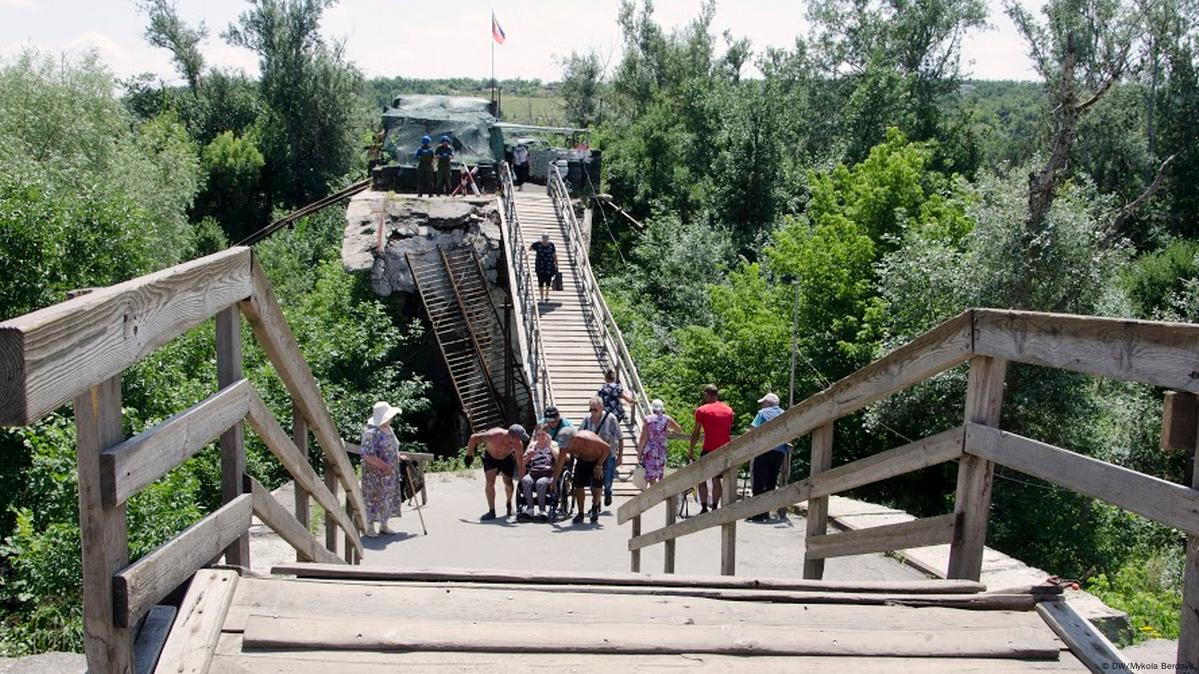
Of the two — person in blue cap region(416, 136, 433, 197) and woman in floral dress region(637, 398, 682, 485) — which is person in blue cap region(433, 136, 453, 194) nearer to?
person in blue cap region(416, 136, 433, 197)

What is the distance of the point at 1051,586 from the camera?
11.4 ft

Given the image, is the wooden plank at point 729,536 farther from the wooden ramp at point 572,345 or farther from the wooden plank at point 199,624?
the wooden ramp at point 572,345

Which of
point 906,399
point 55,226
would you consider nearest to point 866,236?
point 906,399

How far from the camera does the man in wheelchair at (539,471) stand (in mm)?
Answer: 11352

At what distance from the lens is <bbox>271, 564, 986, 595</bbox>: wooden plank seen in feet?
11.9

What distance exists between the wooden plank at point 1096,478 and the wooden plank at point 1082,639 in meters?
0.45

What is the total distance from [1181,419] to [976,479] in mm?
1083

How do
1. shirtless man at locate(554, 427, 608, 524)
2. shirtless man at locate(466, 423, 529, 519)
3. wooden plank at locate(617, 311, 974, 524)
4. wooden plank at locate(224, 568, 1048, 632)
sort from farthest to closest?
1. shirtless man at locate(466, 423, 529, 519)
2. shirtless man at locate(554, 427, 608, 524)
3. wooden plank at locate(617, 311, 974, 524)
4. wooden plank at locate(224, 568, 1048, 632)

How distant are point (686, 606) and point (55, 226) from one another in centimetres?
1565

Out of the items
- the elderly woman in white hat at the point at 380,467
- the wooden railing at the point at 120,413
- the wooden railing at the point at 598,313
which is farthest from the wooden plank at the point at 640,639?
the wooden railing at the point at 598,313

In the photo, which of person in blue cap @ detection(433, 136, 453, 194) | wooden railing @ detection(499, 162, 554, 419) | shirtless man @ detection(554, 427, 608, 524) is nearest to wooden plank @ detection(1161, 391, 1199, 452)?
shirtless man @ detection(554, 427, 608, 524)

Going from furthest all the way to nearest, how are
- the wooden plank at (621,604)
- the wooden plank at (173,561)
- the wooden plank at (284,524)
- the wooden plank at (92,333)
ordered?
the wooden plank at (284,524) → the wooden plank at (621,604) → the wooden plank at (173,561) → the wooden plank at (92,333)

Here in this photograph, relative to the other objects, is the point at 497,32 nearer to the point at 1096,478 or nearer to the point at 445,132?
the point at 445,132

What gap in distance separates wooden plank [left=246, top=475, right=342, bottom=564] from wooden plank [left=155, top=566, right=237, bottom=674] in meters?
0.45
